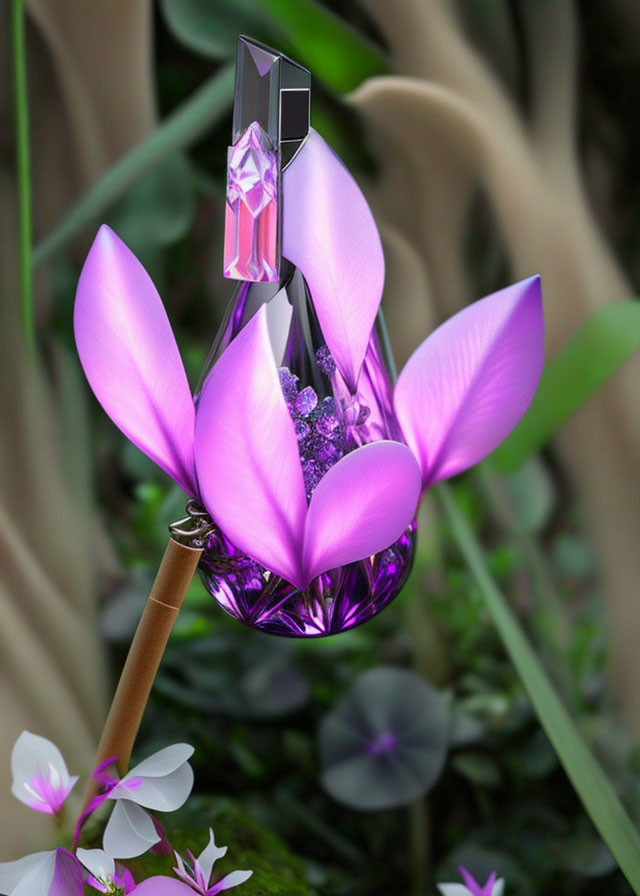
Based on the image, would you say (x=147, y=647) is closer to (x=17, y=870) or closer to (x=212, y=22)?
(x=17, y=870)

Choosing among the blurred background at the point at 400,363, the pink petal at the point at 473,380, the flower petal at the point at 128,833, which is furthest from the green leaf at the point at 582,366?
the flower petal at the point at 128,833

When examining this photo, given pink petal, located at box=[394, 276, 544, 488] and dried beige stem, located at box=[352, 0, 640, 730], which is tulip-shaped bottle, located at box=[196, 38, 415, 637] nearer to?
pink petal, located at box=[394, 276, 544, 488]

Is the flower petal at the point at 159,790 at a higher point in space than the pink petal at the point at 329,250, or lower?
lower

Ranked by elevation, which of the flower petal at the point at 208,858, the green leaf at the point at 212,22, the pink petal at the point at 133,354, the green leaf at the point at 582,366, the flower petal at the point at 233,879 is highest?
the green leaf at the point at 212,22

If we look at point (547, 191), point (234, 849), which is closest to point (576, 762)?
point (234, 849)

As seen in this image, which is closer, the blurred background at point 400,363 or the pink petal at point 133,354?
the pink petal at point 133,354

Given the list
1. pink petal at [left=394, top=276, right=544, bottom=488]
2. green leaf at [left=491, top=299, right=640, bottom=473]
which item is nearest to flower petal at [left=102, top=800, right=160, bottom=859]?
pink petal at [left=394, top=276, right=544, bottom=488]

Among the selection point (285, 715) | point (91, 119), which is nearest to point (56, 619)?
point (285, 715)

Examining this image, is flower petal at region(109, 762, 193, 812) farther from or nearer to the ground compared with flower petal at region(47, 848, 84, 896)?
farther from the ground

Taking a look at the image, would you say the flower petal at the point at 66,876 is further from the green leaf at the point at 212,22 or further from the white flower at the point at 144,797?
the green leaf at the point at 212,22
